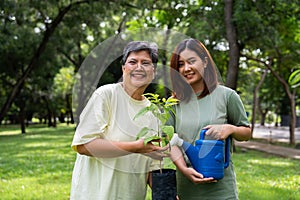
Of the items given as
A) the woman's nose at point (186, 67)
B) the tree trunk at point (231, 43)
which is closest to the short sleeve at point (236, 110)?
the woman's nose at point (186, 67)

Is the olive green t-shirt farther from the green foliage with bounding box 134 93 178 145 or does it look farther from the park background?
the park background

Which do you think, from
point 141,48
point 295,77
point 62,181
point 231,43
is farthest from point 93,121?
point 231,43

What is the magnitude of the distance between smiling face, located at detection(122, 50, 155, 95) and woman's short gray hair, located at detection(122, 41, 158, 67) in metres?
0.01

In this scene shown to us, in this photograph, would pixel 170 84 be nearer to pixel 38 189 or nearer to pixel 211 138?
pixel 211 138

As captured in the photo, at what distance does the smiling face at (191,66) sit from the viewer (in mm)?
1991

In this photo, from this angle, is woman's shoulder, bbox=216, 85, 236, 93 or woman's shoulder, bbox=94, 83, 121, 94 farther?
woman's shoulder, bbox=216, 85, 236, 93

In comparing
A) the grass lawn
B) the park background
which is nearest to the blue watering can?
the park background

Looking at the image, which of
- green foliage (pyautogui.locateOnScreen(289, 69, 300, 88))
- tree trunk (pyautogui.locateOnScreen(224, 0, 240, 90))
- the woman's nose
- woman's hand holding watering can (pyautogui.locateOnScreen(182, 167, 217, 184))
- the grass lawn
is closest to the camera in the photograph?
green foliage (pyautogui.locateOnScreen(289, 69, 300, 88))

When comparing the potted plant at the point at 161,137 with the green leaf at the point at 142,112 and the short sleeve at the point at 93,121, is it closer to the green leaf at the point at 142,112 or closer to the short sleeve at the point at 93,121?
the green leaf at the point at 142,112

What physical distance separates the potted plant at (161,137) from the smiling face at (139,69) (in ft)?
0.22

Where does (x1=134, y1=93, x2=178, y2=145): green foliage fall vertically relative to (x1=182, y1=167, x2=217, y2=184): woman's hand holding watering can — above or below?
above

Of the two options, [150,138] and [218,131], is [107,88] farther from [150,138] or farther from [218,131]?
[218,131]

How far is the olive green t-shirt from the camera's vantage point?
79.0 inches

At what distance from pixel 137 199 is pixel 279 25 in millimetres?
11095
